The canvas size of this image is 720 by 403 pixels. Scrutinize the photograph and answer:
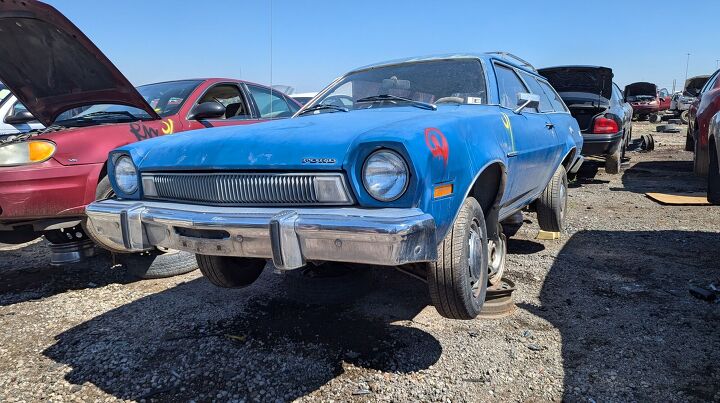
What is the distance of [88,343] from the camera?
113 inches

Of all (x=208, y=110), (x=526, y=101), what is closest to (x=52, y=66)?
(x=208, y=110)

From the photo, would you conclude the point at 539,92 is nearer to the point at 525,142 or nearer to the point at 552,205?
the point at 552,205

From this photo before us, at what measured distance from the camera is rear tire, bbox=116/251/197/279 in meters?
3.89

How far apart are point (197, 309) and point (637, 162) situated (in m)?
10.2

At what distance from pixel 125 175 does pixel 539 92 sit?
140 inches

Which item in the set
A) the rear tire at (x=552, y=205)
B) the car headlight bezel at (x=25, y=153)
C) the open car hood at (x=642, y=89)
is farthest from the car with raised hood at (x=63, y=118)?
the open car hood at (x=642, y=89)

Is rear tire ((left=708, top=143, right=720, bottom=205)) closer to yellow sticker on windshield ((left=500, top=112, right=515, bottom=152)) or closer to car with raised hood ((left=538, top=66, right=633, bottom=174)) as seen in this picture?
yellow sticker on windshield ((left=500, top=112, right=515, bottom=152))

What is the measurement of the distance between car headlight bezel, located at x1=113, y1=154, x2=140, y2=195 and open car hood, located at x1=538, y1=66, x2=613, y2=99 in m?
7.70

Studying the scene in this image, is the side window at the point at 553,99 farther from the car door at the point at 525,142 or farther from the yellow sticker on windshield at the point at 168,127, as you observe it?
the yellow sticker on windshield at the point at 168,127

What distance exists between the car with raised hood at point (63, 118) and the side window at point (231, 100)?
13.1 inches

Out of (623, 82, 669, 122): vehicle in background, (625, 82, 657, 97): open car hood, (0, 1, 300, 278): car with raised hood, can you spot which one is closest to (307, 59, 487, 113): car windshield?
(0, 1, 300, 278): car with raised hood

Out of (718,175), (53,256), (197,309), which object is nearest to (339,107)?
(197,309)

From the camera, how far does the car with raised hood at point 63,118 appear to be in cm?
341

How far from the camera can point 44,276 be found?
4230 millimetres
